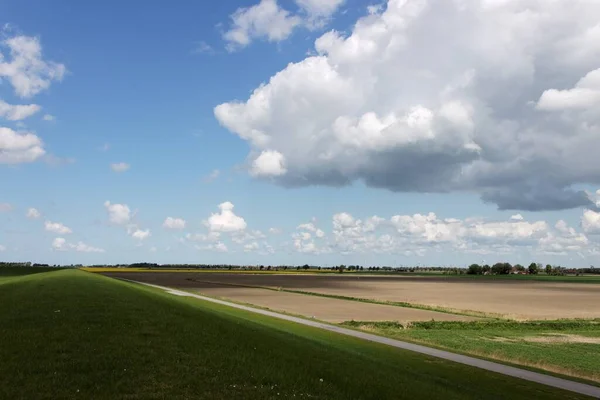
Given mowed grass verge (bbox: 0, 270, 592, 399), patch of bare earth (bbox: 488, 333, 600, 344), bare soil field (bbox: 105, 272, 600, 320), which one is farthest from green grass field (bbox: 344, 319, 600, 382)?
bare soil field (bbox: 105, 272, 600, 320)

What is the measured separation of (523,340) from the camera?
38.7m

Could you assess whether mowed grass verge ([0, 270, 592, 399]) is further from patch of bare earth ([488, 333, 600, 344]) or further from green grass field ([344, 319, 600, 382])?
patch of bare earth ([488, 333, 600, 344])

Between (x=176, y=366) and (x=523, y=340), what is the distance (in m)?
34.5

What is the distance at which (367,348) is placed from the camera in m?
26.3

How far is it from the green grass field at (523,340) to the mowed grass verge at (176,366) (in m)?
8.89

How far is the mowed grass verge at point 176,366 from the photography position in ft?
35.8

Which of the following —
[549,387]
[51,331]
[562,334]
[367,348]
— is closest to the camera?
[51,331]

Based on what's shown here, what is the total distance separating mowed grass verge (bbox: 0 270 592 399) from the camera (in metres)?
10.9

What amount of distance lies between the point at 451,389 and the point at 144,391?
34.9ft

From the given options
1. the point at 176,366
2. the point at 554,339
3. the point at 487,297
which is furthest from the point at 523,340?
the point at 487,297

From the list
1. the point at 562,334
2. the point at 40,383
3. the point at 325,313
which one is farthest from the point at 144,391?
the point at 325,313

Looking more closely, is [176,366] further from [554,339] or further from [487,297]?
[487,297]

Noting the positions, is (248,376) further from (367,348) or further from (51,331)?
(367,348)

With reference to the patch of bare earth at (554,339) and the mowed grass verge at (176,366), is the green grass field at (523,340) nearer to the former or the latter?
the patch of bare earth at (554,339)
